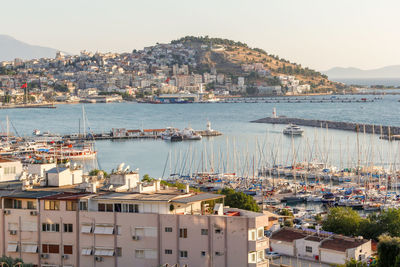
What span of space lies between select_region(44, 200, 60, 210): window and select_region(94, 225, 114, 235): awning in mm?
467

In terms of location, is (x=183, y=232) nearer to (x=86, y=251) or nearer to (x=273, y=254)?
(x=86, y=251)

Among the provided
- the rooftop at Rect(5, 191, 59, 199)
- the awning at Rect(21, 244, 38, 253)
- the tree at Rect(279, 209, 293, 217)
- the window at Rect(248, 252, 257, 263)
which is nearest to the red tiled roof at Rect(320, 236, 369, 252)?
the window at Rect(248, 252, 257, 263)

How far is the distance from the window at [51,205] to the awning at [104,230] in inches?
18.4

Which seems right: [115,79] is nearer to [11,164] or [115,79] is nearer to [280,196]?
[280,196]

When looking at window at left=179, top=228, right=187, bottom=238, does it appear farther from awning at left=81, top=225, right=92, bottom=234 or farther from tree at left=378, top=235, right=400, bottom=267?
tree at left=378, top=235, right=400, bottom=267

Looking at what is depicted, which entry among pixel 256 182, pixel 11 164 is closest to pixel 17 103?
pixel 256 182

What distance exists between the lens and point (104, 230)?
6656 millimetres

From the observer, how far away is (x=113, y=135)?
36.1m

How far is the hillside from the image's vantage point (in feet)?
341

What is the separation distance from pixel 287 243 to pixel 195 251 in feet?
11.7

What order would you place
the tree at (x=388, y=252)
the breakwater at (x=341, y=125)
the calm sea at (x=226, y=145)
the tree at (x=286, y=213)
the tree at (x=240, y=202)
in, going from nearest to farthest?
the tree at (x=388, y=252) → the tree at (x=240, y=202) → the tree at (x=286, y=213) → the calm sea at (x=226, y=145) → the breakwater at (x=341, y=125)

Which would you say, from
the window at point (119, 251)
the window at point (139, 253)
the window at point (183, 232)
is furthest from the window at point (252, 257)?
the window at point (119, 251)

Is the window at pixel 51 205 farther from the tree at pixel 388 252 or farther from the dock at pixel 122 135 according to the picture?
the dock at pixel 122 135

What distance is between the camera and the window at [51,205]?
6.86 meters
